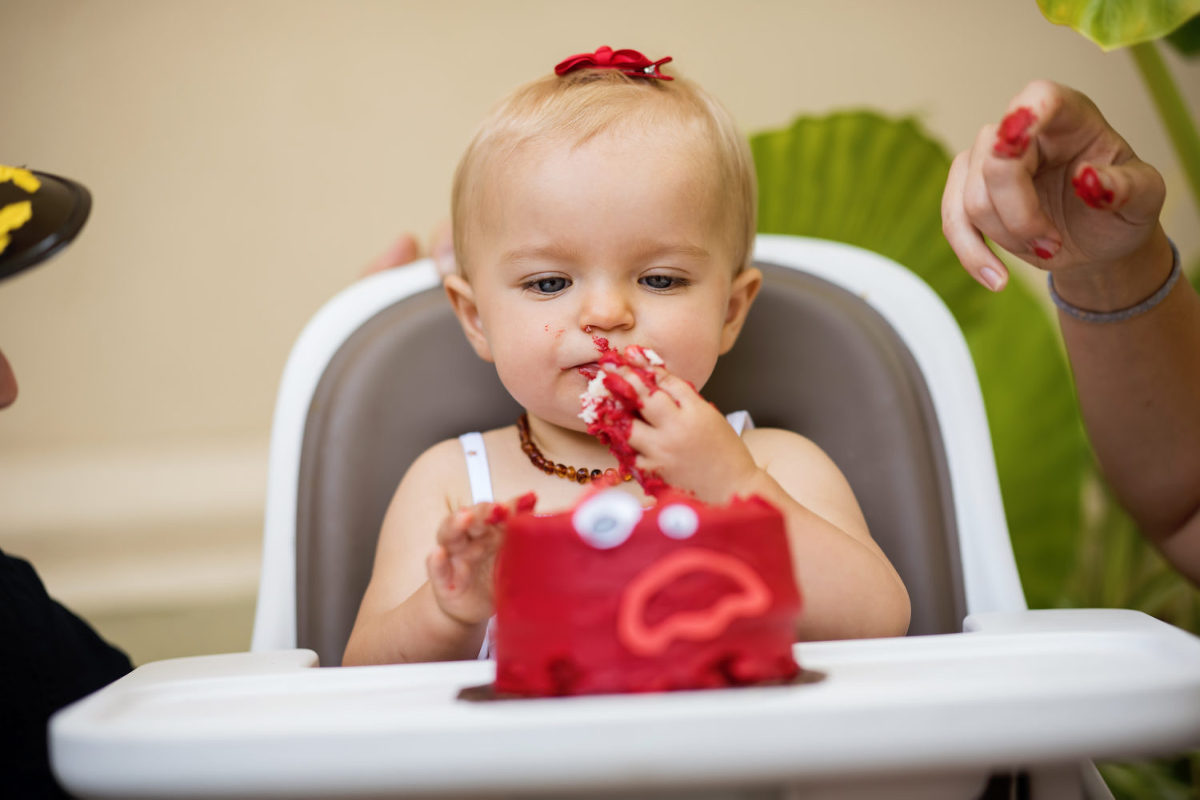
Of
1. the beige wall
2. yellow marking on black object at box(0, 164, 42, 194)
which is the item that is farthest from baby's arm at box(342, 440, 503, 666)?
the beige wall

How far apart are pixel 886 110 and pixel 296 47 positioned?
1.19 metres

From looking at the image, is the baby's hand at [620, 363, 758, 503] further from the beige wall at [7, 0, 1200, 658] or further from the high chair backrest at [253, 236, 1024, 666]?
the beige wall at [7, 0, 1200, 658]

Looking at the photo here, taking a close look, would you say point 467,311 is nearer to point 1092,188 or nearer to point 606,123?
point 606,123

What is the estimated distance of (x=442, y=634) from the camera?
737 mm

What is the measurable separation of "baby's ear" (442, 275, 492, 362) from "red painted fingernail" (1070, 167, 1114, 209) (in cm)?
53

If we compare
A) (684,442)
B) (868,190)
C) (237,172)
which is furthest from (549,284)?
(237,172)

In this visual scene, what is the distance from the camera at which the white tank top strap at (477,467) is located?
3.15ft

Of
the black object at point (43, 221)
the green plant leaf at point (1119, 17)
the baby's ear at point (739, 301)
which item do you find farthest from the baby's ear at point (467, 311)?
the green plant leaf at point (1119, 17)

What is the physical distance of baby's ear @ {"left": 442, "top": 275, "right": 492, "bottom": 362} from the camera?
39.6 inches

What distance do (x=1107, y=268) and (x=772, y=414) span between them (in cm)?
34

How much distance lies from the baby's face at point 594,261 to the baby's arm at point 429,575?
0.14 m

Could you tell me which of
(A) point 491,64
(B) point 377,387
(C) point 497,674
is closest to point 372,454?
(B) point 377,387

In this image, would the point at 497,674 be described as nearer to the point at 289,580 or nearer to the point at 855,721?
the point at 855,721

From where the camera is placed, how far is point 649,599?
481mm
